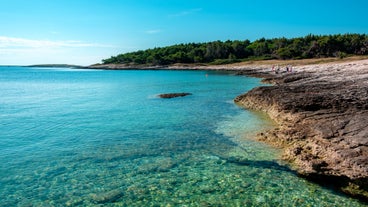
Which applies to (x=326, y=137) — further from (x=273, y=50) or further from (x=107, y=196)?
(x=273, y=50)

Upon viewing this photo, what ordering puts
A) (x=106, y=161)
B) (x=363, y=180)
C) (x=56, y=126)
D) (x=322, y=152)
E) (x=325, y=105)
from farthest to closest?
(x=56, y=126) → (x=325, y=105) → (x=106, y=161) → (x=322, y=152) → (x=363, y=180)

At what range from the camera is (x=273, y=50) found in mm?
155375

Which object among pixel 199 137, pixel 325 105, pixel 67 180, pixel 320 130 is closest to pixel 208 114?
pixel 199 137

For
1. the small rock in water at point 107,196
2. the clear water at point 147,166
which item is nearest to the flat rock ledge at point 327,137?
the clear water at point 147,166

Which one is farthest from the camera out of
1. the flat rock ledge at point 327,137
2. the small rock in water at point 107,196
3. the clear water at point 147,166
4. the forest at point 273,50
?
the forest at point 273,50

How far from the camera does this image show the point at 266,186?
37.4 feet

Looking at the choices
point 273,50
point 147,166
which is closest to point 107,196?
point 147,166

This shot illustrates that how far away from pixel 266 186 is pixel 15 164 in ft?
38.4

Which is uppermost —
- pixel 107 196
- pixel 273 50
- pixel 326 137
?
pixel 273 50

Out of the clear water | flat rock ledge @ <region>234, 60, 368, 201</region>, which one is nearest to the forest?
flat rock ledge @ <region>234, 60, 368, 201</region>

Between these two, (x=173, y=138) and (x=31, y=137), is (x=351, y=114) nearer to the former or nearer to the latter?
(x=173, y=138)

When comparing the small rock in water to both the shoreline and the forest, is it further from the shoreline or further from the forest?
Result: the forest

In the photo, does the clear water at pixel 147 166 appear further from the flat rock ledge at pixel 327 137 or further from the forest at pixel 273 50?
the forest at pixel 273 50

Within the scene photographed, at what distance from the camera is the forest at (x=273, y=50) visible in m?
124
